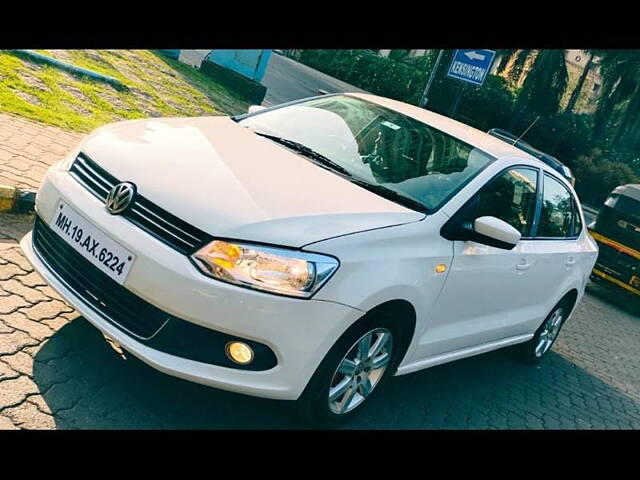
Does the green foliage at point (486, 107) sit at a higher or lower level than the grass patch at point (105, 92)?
higher

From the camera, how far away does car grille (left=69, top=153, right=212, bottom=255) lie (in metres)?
2.93

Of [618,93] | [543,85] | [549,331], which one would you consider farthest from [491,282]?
[618,93]

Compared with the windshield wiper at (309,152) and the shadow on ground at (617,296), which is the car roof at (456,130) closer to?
the windshield wiper at (309,152)

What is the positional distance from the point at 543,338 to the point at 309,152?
3.13m

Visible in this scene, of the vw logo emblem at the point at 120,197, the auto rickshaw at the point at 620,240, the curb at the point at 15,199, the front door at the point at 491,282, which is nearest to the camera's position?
the vw logo emblem at the point at 120,197

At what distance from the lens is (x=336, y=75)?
37469mm

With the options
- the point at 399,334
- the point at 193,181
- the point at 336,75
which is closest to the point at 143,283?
the point at 193,181

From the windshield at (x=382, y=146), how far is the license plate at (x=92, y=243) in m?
1.47

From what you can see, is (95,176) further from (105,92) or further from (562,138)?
(562,138)

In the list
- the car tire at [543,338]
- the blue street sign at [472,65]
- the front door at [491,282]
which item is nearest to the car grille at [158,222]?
the front door at [491,282]

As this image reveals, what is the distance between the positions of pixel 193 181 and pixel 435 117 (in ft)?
7.54

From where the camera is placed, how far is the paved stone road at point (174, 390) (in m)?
3.15
